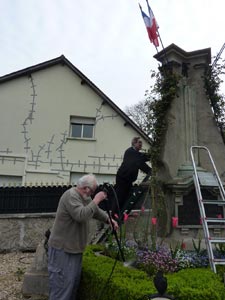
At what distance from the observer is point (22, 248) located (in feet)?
28.6

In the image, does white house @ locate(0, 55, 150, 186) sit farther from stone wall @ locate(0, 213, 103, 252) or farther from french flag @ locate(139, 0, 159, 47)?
french flag @ locate(139, 0, 159, 47)

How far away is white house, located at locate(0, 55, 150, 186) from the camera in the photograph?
529 inches

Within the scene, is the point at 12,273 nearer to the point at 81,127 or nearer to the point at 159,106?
the point at 159,106

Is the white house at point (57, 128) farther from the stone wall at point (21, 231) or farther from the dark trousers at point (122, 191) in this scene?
the dark trousers at point (122, 191)

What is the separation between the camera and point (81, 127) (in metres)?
14.5

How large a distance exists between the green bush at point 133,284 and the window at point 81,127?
1071 cm

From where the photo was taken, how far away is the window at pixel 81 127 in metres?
14.4

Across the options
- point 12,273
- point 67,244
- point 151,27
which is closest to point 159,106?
point 151,27

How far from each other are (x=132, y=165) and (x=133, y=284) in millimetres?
3129

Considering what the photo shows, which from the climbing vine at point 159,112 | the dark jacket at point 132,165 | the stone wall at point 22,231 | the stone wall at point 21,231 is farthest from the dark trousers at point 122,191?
the stone wall at point 21,231

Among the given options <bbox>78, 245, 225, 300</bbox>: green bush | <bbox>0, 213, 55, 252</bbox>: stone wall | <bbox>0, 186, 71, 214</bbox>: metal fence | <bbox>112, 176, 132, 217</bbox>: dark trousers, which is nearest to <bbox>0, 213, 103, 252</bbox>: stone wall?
<bbox>0, 213, 55, 252</bbox>: stone wall

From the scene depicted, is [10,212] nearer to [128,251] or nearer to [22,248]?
[22,248]

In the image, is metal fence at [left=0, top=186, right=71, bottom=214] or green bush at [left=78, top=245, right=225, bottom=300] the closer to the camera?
green bush at [left=78, top=245, right=225, bottom=300]


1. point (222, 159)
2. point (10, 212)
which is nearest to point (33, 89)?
point (10, 212)
